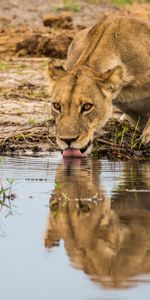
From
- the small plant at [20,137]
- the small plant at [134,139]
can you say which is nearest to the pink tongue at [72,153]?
A: the small plant at [134,139]

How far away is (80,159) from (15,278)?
3.76 meters

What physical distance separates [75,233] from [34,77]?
7.24m

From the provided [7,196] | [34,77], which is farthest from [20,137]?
[34,77]

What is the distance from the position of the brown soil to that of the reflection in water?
4.21 ft

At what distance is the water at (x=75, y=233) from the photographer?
186 inches

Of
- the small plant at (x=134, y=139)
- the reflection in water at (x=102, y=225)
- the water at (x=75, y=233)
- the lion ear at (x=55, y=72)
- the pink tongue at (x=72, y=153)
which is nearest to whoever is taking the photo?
the water at (x=75, y=233)

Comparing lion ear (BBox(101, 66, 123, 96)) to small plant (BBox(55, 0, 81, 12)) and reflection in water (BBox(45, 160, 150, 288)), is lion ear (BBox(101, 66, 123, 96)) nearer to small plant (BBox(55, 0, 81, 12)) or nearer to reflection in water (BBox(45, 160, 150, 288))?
reflection in water (BBox(45, 160, 150, 288))

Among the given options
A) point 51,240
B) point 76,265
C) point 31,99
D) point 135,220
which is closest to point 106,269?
point 76,265

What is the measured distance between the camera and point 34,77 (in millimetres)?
12898

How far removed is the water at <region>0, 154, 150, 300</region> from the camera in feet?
15.5

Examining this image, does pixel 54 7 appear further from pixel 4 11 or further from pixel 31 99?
pixel 31 99

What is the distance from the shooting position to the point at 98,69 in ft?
28.6

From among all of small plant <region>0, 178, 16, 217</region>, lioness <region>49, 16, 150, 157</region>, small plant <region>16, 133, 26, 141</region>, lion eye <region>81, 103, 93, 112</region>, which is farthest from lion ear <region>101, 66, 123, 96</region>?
small plant <region>0, 178, 16, 217</region>

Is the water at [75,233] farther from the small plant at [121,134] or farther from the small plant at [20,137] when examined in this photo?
the small plant at [20,137]
